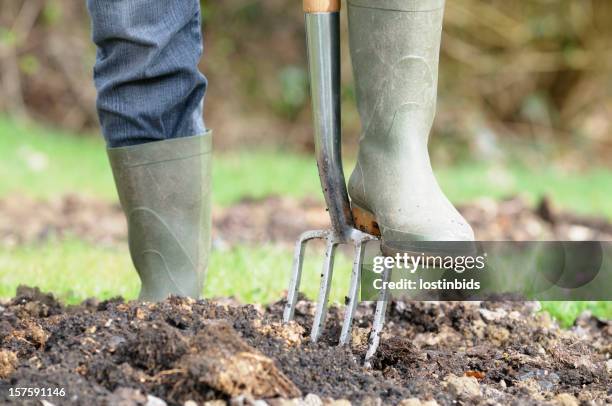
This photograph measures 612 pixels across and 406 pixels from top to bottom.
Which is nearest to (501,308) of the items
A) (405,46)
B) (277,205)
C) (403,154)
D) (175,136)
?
(403,154)

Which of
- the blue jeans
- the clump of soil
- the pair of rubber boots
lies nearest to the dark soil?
the blue jeans

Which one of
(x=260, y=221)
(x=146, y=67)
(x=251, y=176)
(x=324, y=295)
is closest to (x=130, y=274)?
(x=146, y=67)

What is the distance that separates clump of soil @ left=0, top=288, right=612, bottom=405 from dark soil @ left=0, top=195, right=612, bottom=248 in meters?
1.90

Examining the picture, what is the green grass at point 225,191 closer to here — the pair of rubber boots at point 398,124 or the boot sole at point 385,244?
the boot sole at point 385,244

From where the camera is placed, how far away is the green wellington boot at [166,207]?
2.17 m

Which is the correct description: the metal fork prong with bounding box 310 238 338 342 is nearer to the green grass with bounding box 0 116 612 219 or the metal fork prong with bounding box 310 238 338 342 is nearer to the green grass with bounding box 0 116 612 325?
the green grass with bounding box 0 116 612 325

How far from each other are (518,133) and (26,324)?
25.4 feet

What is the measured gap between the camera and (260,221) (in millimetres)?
4566

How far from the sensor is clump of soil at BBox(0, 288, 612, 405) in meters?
1.54

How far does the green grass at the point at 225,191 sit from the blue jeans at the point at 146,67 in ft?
1.99

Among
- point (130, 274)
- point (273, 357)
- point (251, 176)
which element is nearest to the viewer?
point (273, 357)

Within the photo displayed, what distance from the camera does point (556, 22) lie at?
866 cm

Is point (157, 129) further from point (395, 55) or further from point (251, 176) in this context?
point (251, 176)

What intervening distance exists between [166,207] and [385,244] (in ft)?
2.03
